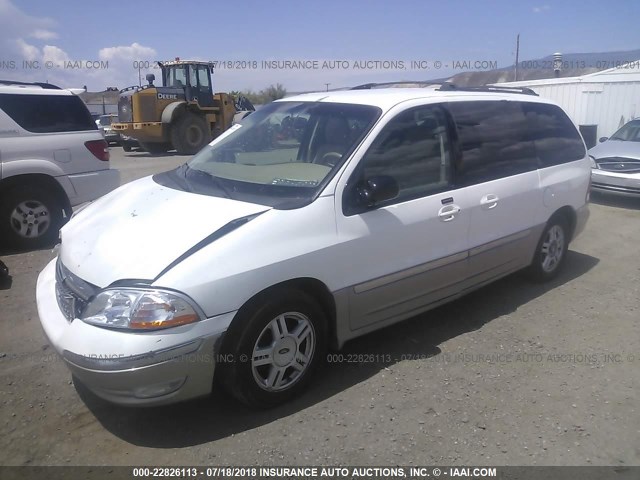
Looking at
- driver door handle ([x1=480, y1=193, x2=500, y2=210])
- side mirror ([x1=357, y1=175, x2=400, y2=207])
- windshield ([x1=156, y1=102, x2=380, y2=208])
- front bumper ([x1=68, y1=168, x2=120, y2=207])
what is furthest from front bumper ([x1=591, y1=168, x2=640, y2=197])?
front bumper ([x1=68, y1=168, x2=120, y2=207])

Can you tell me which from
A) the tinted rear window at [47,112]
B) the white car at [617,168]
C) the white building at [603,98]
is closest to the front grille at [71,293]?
the tinted rear window at [47,112]

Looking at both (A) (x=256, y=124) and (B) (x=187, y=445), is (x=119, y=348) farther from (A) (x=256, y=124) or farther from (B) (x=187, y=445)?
(A) (x=256, y=124)

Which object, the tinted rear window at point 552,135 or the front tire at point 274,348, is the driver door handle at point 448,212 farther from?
the tinted rear window at point 552,135

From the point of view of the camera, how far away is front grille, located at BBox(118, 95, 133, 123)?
60.4 feet

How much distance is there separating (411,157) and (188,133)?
16047mm

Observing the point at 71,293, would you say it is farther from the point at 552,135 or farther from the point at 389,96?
the point at 552,135

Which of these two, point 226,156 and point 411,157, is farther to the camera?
point 226,156

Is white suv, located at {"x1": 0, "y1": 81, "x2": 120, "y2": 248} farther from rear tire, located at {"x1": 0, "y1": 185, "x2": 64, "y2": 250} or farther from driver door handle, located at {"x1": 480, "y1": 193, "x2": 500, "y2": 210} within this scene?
driver door handle, located at {"x1": 480, "y1": 193, "x2": 500, "y2": 210}

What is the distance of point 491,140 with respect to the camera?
4.36 meters

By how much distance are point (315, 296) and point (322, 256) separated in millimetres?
272

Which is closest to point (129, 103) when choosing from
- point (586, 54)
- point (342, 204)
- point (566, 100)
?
point (566, 100)

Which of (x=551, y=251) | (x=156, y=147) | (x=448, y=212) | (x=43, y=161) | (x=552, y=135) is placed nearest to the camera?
(x=448, y=212)

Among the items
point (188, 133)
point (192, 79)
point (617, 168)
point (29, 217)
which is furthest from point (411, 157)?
point (192, 79)

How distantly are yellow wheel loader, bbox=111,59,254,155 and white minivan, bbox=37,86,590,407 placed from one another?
14.8 meters
